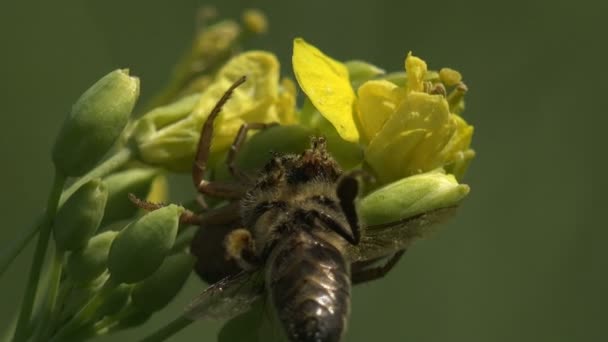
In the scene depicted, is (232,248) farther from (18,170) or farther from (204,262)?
(18,170)

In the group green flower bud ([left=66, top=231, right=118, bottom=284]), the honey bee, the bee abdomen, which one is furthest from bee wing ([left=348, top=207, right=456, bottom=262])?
green flower bud ([left=66, top=231, right=118, bottom=284])

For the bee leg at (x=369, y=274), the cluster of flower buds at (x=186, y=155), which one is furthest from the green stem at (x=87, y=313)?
the bee leg at (x=369, y=274)

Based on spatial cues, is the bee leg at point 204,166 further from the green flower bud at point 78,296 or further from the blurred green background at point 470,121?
the blurred green background at point 470,121

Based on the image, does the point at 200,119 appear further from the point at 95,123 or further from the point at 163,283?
the point at 163,283

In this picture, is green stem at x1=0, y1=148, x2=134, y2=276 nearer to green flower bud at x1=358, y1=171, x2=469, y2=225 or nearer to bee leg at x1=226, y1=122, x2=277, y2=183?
bee leg at x1=226, y1=122, x2=277, y2=183

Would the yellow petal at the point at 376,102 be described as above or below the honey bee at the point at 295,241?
above
